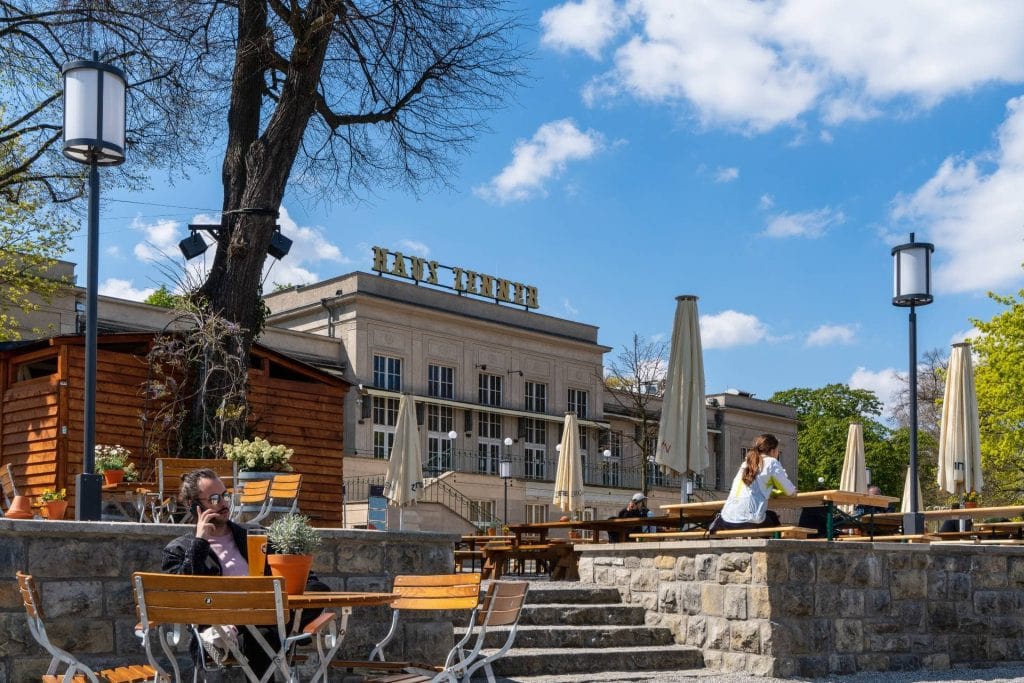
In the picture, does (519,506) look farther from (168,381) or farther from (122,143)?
(122,143)

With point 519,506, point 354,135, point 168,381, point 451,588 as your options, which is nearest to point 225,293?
point 168,381

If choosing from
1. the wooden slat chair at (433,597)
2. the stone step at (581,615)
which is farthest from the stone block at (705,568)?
the wooden slat chair at (433,597)

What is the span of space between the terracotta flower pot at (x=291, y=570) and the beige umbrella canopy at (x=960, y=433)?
11.7m

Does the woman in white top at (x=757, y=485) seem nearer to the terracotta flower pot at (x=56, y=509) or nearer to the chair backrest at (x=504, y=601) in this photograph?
the chair backrest at (x=504, y=601)

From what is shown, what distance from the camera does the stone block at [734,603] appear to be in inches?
377

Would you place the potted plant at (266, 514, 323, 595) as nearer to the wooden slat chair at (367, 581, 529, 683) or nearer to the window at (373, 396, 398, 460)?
the wooden slat chair at (367, 581, 529, 683)

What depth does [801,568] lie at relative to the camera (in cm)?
955

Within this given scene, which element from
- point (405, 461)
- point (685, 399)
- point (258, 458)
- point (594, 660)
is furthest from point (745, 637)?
point (405, 461)

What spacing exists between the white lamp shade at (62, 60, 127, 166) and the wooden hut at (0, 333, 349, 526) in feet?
19.8

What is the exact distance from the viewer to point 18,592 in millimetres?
6812

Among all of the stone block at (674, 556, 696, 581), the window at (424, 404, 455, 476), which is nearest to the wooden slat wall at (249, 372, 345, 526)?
the stone block at (674, 556, 696, 581)

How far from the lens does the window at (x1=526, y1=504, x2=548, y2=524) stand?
44812mm

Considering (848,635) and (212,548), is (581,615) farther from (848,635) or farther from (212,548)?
(212,548)

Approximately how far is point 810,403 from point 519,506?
99.3 feet
